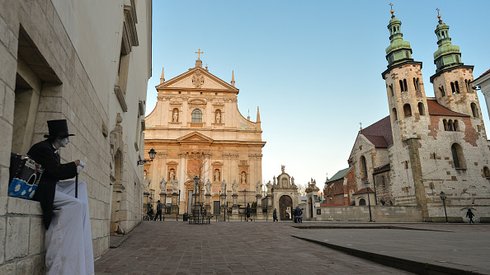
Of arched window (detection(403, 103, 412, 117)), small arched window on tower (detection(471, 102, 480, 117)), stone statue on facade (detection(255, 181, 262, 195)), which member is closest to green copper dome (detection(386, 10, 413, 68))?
arched window (detection(403, 103, 412, 117))

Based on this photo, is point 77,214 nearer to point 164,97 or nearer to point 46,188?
point 46,188

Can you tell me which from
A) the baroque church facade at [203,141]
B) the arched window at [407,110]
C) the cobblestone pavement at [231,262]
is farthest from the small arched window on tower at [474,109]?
the cobblestone pavement at [231,262]

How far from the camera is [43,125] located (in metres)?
3.63

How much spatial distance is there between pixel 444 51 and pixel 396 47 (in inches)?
264

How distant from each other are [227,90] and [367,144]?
20776 mm

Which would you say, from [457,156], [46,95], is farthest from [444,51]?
[46,95]

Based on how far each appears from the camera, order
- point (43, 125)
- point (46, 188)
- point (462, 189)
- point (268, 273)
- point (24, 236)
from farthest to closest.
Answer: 1. point (462, 189)
2. point (268, 273)
3. point (43, 125)
4. point (46, 188)
5. point (24, 236)

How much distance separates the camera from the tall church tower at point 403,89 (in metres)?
32.8

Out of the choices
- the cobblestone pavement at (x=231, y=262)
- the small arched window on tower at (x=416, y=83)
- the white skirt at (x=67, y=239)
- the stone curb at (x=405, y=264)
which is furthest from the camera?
the small arched window on tower at (x=416, y=83)

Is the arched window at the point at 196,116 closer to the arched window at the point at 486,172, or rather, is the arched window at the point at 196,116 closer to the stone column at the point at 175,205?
the stone column at the point at 175,205

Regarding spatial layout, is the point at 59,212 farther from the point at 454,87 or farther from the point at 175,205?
the point at 454,87

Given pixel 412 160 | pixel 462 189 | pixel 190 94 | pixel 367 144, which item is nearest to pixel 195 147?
pixel 190 94

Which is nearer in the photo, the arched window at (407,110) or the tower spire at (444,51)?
the arched window at (407,110)

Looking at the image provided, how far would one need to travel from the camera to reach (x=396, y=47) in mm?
35969
